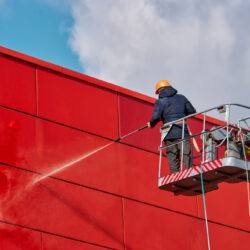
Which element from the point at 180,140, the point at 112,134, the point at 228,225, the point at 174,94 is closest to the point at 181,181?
the point at 180,140

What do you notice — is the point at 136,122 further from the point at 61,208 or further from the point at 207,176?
the point at 207,176

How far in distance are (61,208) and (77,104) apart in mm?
2666

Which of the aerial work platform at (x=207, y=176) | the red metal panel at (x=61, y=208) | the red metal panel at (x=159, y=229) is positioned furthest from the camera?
the red metal panel at (x=159, y=229)

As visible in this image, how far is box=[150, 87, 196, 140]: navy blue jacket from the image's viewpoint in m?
14.3

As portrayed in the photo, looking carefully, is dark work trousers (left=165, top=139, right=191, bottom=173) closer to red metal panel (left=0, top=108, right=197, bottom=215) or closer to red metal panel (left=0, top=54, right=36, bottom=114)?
red metal panel (left=0, top=108, right=197, bottom=215)

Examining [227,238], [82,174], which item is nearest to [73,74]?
[82,174]

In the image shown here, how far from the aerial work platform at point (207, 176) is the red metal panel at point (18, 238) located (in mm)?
2785

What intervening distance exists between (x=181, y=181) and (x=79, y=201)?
2592 mm

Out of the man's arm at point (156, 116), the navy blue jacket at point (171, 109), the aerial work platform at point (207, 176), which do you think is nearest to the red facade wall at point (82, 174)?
the man's arm at point (156, 116)

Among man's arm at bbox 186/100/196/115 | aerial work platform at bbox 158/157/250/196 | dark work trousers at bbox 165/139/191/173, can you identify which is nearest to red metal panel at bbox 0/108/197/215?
dark work trousers at bbox 165/139/191/173

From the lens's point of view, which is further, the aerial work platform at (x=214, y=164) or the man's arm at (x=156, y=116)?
the man's arm at (x=156, y=116)

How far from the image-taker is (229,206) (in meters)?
18.2

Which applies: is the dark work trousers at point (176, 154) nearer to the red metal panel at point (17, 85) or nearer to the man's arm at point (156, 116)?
the man's arm at point (156, 116)

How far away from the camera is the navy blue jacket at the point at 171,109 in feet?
47.0
